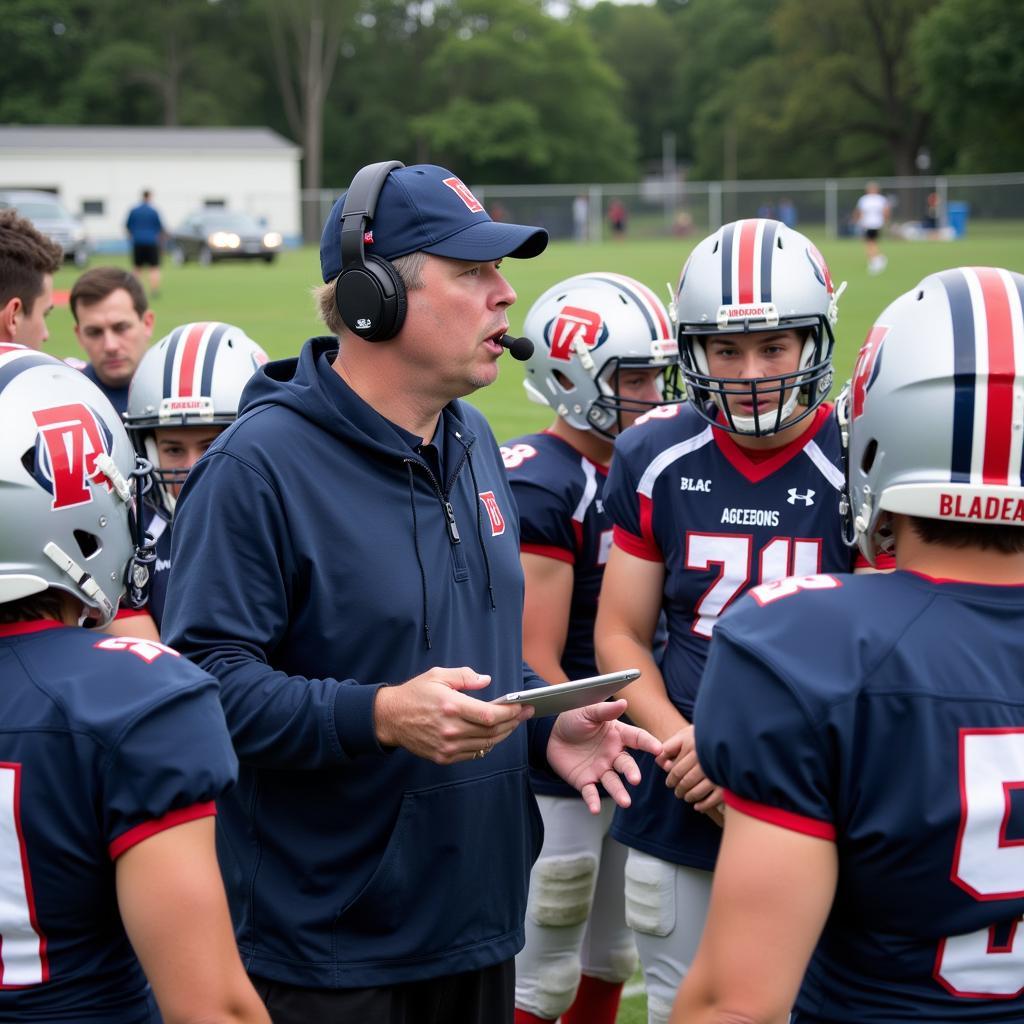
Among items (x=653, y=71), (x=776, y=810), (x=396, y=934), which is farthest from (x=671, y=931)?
(x=653, y=71)

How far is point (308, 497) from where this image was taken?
8.64ft

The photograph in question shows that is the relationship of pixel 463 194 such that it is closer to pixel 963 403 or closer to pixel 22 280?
pixel 963 403

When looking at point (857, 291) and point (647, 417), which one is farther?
point (857, 291)

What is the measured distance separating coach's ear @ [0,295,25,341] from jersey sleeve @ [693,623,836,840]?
3536 mm

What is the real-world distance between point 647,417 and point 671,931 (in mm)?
1285

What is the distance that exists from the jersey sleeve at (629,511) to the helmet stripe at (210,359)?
1548 millimetres

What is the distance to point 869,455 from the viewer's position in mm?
2078

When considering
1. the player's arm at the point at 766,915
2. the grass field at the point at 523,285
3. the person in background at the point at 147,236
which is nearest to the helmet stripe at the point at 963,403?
the player's arm at the point at 766,915

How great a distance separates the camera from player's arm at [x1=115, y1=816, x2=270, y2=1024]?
6.27ft

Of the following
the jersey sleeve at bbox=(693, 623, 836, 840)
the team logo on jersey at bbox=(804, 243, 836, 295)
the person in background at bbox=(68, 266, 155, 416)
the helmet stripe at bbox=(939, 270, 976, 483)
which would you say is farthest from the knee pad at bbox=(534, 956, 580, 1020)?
the person in background at bbox=(68, 266, 155, 416)

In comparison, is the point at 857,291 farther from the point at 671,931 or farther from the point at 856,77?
the point at 856,77

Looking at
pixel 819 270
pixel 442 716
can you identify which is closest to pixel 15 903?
pixel 442 716

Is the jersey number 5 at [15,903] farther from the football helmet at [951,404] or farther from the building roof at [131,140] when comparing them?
the building roof at [131,140]

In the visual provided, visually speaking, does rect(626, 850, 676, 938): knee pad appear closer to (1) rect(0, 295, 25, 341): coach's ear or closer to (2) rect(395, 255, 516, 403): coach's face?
(2) rect(395, 255, 516, 403): coach's face
